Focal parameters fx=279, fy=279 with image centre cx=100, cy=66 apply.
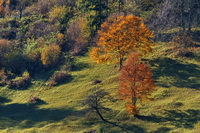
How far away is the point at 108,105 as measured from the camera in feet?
198

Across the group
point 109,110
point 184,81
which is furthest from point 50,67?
point 184,81

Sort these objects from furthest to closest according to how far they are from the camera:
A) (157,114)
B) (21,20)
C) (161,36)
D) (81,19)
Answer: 1. (21,20)
2. (81,19)
3. (161,36)
4. (157,114)

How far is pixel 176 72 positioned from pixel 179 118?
16.9 meters

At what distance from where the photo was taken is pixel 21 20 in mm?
112562

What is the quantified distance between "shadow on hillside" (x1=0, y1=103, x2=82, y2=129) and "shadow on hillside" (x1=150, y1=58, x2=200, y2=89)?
2190 cm

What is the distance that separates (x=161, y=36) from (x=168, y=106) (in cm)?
3105

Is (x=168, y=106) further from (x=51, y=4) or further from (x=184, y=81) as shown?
(x=51, y=4)

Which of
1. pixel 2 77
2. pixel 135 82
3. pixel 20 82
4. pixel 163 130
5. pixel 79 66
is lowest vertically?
pixel 163 130

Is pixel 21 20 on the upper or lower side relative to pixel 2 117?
upper

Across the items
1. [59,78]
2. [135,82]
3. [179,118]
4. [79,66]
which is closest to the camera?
[179,118]

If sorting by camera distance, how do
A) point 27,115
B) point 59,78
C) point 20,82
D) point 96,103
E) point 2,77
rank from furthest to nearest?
1. point 2,77
2. point 20,82
3. point 59,78
4. point 27,115
5. point 96,103

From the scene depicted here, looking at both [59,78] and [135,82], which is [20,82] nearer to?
[59,78]

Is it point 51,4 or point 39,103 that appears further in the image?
point 51,4

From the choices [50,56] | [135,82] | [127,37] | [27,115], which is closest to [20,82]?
[50,56]
